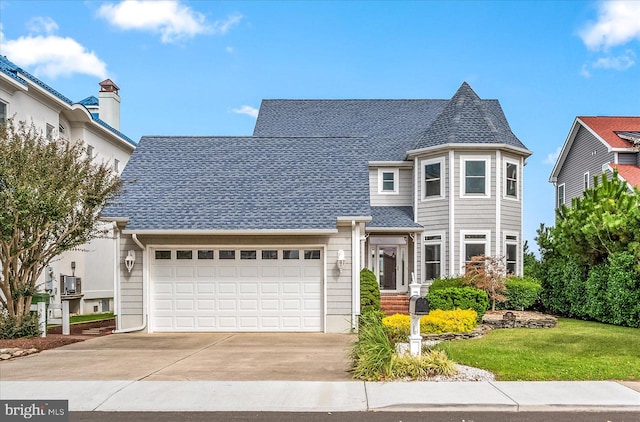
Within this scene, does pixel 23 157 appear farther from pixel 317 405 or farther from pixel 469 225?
pixel 469 225

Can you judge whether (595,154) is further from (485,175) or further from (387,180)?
(387,180)

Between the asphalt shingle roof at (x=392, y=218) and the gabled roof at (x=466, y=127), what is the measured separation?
2.61 meters

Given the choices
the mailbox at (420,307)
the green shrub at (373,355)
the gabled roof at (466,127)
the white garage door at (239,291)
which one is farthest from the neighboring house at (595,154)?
the green shrub at (373,355)

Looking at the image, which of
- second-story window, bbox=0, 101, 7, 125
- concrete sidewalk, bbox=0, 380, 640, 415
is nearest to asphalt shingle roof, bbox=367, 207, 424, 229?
second-story window, bbox=0, 101, 7, 125

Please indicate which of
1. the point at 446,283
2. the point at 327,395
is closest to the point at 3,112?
the point at 446,283

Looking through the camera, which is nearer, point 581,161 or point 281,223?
point 281,223

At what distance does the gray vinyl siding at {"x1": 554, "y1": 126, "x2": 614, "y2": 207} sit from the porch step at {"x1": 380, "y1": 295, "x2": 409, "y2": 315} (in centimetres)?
1153

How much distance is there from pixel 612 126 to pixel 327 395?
81.6ft

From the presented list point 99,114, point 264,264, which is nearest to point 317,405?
point 264,264

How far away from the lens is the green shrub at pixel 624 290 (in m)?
17.8

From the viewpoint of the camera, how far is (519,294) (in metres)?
22.0

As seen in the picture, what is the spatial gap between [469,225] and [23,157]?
14552 millimetres

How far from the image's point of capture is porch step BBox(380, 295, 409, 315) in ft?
72.2

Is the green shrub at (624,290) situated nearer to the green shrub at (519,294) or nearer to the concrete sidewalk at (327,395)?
the green shrub at (519,294)
